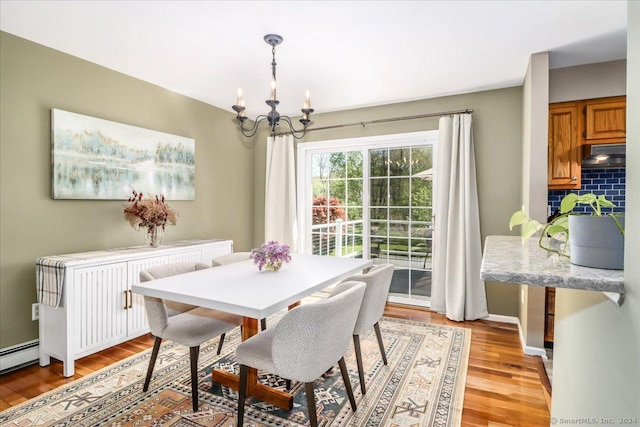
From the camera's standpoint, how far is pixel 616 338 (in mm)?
792

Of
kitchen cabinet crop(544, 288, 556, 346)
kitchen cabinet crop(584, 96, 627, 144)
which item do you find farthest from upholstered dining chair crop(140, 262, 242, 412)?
kitchen cabinet crop(584, 96, 627, 144)

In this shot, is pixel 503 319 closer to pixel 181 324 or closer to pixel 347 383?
pixel 347 383

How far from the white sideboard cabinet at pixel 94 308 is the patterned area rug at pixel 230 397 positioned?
266 mm

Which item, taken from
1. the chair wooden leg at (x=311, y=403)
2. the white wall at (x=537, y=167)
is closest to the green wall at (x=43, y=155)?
the chair wooden leg at (x=311, y=403)

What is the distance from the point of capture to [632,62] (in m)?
0.70

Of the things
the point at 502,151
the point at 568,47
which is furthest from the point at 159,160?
the point at 568,47

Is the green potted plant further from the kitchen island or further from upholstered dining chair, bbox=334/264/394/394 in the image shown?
upholstered dining chair, bbox=334/264/394/394

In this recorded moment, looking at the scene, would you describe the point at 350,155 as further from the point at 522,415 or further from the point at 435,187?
the point at 522,415

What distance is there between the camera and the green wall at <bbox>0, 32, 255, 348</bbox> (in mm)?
2480

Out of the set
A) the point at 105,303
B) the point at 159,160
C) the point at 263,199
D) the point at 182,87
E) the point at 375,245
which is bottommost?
the point at 105,303

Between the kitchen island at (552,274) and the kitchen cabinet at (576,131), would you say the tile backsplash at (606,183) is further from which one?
the kitchen island at (552,274)

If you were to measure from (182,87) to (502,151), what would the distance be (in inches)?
138

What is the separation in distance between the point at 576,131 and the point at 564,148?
0.59 ft

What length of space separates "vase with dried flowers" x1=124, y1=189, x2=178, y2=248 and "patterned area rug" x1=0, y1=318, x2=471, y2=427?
1.06 meters
